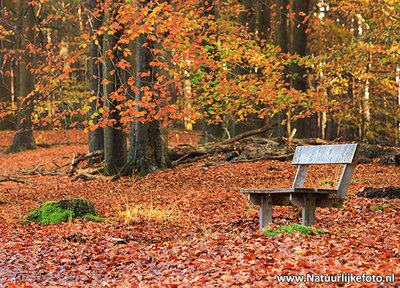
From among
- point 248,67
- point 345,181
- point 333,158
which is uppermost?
point 248,67

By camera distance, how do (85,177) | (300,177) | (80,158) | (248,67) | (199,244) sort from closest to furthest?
1. (199,244)
2. (300,177)
3. (85,177)
4. (80,158)
5. (248,67)

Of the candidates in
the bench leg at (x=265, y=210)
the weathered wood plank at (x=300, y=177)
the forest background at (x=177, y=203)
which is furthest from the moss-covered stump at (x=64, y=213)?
the weathered wood plank at (x=300, y=177)

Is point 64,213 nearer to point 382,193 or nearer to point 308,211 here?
point 308,211

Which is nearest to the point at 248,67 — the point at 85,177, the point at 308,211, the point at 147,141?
the point at 147,141

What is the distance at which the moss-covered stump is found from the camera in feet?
24.3

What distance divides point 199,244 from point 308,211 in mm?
1385

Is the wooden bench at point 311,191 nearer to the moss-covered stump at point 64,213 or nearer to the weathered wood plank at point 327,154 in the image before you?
the weathered wood plank at point 327,154

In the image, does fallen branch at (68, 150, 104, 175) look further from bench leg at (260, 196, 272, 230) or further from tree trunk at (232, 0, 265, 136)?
bench leg at (260, 196, 272, 230)

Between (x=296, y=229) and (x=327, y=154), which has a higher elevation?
(x=327, y=154)

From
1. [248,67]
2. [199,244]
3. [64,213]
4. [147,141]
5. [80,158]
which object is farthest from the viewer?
[248,67]

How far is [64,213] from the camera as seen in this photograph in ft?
24.5

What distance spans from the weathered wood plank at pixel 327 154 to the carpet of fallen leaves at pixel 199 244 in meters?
0.90

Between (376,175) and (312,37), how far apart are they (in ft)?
46.7

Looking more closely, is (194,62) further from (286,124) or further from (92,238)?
(92,238)
